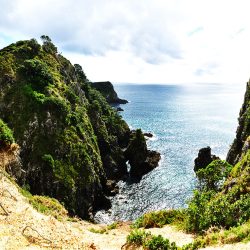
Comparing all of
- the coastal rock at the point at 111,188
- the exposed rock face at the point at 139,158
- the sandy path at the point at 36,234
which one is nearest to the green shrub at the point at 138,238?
the sandy path at the point at 36,234

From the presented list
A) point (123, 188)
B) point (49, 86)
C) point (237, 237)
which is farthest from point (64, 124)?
point (237, 237)

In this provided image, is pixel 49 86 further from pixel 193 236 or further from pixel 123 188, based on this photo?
pixel 193 236

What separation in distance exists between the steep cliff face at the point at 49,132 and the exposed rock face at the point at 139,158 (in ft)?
22.4

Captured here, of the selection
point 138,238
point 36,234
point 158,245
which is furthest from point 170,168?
point 36,234

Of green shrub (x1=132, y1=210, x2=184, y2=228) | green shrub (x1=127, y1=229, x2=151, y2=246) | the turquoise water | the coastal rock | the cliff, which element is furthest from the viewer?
the coastal rock

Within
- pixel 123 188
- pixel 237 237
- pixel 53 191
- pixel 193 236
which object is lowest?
pixel 123 188

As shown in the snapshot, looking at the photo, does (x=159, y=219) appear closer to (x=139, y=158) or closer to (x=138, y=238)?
(x=138, y=238)

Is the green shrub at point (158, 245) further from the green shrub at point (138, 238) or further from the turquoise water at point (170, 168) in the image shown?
the turquoise water at point (170, 168)

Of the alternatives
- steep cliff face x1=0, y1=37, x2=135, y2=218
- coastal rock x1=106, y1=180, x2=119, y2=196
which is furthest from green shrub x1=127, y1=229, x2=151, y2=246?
coastal rock x1=106, y1=180, x2=119, y2=196

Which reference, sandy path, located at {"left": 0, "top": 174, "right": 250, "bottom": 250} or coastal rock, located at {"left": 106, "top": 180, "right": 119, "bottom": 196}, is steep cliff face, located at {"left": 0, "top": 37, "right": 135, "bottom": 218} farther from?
sandy path, located at {"left": 0, "top": 174, "right": 250, "bottom": 250}

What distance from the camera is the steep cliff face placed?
72.8 meters

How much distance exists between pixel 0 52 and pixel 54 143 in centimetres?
3680

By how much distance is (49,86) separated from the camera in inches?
3568

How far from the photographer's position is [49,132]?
7838cm
